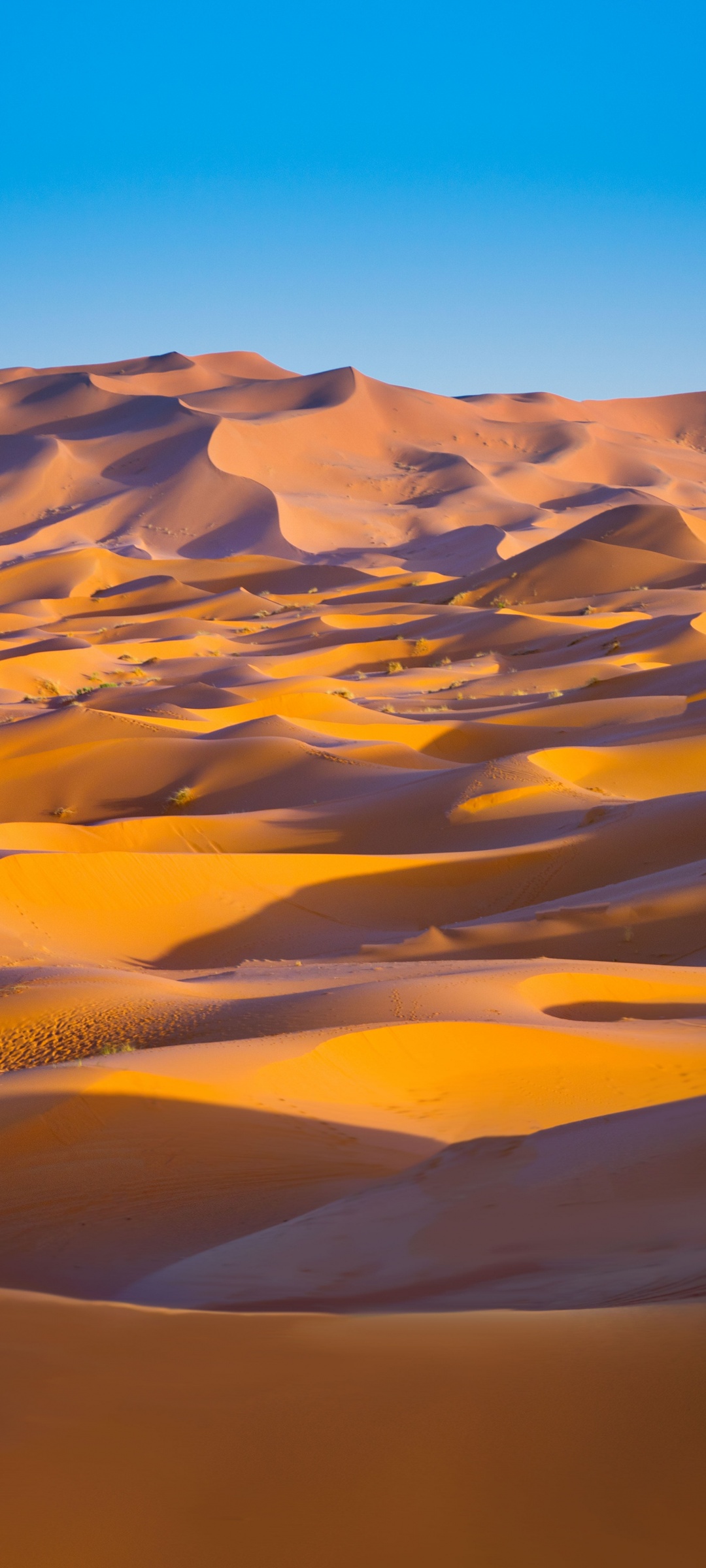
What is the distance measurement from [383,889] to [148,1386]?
9.15 meters

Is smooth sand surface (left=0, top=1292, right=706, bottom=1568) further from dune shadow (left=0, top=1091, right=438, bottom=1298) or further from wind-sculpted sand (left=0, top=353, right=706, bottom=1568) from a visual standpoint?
dune shadow (left=0, top=1091, right=438, bottom=1298)

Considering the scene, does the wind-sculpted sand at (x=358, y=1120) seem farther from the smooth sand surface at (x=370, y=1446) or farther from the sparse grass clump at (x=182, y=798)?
the sparse grass clump at (x=182, y=798)

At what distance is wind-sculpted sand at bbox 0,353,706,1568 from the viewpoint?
1.89 meters

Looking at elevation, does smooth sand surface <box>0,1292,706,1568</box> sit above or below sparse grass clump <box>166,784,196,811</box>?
above

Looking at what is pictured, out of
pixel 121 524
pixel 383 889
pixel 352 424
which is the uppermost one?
pixel 352 424

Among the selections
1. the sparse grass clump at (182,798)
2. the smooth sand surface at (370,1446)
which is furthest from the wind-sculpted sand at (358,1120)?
the sparse grass clump at (182,798)

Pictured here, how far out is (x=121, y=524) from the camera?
67562 millimetres

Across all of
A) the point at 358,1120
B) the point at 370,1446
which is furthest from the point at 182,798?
the point at 370,1446

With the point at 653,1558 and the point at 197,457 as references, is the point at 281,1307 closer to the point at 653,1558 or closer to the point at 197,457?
the point at 653,1558

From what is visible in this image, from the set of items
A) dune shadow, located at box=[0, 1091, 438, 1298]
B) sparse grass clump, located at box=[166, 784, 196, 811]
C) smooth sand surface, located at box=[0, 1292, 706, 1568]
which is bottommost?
dune shadow, located at box=[0, 1091, 438, 1298]

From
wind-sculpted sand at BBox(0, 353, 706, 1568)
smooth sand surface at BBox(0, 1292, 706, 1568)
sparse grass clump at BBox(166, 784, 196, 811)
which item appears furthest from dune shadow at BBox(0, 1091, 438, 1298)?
sparse grass clump at BBox(166, 784, 196, 811)

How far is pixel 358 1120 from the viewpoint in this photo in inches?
215

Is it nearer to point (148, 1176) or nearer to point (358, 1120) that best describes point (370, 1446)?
point (148, 1176)

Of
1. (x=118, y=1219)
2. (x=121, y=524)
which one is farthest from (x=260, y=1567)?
(x=121, y=524)
